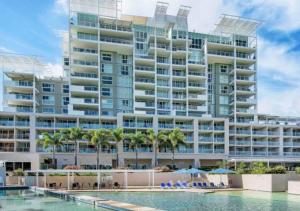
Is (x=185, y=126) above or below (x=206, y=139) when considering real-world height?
above

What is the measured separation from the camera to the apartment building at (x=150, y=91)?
59781 mm

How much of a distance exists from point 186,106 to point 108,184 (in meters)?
31.4

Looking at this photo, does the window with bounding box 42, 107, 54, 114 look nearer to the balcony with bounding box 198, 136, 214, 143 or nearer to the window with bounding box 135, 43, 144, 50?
the window with bounding box 135, 43, 144, 50

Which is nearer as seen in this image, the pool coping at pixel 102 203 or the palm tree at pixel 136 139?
the pool coping at pixel 102 203

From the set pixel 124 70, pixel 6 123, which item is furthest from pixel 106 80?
pixel 6 123

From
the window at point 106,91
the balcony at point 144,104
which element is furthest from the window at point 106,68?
the balcony at point 144,104

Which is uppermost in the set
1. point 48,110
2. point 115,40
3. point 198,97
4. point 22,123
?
point 115,40

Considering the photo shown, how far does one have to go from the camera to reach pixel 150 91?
6794 cm

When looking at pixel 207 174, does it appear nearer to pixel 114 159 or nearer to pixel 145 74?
pixel 114 159

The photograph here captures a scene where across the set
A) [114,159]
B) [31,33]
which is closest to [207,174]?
[114,159]

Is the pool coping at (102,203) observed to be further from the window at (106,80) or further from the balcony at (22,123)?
the window at (106,80)

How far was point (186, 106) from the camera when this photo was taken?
6881 cm

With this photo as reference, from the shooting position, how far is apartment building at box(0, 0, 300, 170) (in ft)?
196

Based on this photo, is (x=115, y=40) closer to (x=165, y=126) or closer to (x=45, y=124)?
(x=165, y=126)
